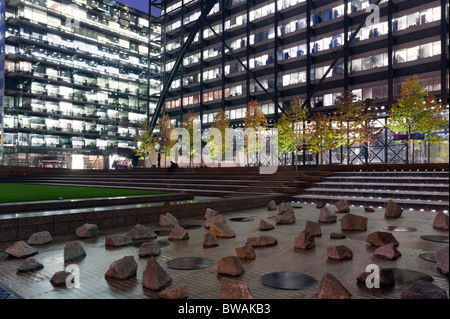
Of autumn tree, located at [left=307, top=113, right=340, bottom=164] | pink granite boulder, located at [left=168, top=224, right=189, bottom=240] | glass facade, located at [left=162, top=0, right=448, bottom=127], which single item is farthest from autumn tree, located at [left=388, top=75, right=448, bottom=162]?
pink granite boulder, located at [left=168, top=224, right=189, bottom=240]

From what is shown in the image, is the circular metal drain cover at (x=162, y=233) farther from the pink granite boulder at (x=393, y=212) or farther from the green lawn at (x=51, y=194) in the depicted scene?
the pink granite boulder at (x=393, y=212)

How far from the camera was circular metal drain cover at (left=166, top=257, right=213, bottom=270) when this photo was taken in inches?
195

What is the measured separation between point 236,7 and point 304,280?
61.9 m

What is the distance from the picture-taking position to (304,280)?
13.9 feet

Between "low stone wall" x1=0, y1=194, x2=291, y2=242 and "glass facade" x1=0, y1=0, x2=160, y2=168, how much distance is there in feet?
186

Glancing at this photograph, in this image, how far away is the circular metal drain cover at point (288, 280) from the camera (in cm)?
399

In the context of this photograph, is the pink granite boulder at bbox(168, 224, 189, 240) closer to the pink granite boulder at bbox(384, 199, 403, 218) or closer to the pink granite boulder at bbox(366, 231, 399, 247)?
the pink granite boulder at bbox(366, 231, 399, 247)

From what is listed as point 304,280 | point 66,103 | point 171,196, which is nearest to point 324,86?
point 171,196

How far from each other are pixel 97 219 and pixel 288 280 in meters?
5.99

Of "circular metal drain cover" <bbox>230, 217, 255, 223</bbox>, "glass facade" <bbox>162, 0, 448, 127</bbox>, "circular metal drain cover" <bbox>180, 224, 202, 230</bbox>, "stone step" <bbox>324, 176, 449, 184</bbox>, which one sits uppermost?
"glass facade" <bbox>162, 0, 448, 127</bbox>

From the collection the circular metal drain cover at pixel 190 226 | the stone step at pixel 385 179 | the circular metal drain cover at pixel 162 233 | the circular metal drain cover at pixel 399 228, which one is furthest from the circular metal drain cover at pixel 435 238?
the stone step at pixel 385 179

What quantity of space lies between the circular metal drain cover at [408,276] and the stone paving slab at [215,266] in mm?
117

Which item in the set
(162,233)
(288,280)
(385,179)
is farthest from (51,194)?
(385,179)
